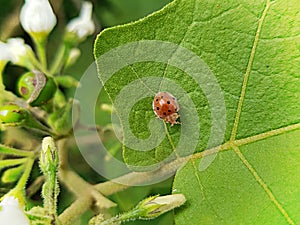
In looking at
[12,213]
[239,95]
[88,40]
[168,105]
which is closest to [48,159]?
[12,213]

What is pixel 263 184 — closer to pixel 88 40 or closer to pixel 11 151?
pixel 11 151

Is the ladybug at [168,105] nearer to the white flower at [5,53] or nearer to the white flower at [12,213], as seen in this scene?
the white flower at [12,213]

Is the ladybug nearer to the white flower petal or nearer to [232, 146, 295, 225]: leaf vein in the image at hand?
[232, 146, 295, 225]: leaf vein

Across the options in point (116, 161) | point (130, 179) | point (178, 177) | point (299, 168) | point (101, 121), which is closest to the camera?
point (299, 168)

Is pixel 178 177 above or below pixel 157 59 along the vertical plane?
below

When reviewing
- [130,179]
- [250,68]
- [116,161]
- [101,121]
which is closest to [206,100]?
[250,68]

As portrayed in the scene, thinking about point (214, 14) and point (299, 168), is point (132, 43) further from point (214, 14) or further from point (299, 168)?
point (299, 168)

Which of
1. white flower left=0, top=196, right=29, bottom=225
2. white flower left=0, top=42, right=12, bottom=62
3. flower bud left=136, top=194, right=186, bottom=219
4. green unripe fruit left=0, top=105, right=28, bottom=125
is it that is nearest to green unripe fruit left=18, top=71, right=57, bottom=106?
green unripe fruit left=0, top=105, right=28, bottom=125

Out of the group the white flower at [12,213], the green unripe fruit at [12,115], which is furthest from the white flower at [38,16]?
the white flower at [12,213]
